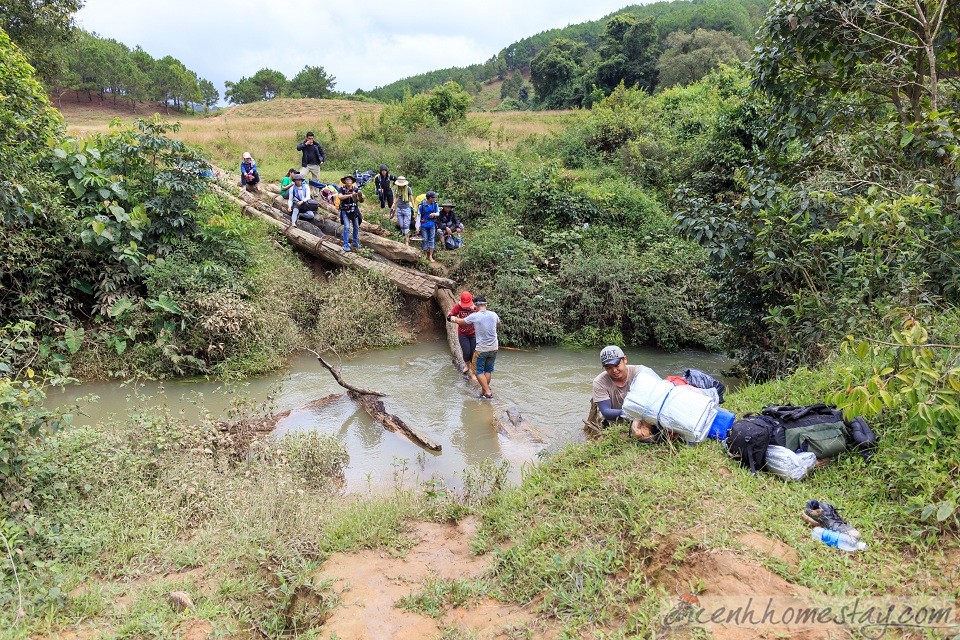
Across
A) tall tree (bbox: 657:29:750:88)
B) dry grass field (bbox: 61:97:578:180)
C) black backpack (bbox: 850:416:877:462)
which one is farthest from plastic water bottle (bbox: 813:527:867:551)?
tall tree (bbox: 657:29:750:88)

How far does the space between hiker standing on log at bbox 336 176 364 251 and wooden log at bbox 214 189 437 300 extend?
0.98 feet

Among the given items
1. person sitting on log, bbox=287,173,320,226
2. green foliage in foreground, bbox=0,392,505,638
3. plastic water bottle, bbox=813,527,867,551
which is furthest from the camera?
person sitting on log, bbox=287,173,320,226

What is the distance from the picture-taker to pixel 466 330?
362 inches

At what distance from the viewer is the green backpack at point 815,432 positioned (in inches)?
169

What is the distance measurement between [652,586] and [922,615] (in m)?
1.35

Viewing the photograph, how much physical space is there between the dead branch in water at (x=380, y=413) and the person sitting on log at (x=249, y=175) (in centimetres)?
840

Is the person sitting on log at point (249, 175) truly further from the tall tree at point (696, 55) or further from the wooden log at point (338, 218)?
the tall tree at point (696, 55)

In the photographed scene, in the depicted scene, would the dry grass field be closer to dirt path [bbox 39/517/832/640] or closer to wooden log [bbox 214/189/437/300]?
wooden log [bbox 214/189/437/300]

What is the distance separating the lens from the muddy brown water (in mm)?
6961

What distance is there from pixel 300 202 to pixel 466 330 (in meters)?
5.98

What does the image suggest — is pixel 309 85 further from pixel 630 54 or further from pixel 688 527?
pixel 688 527

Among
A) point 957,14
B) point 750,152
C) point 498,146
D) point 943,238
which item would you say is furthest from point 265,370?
point 498,146

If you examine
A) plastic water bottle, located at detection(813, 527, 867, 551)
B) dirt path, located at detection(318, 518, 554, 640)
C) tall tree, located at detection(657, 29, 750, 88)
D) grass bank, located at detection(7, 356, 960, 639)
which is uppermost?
tall tree, located at detection(657, 29, 750, 88)

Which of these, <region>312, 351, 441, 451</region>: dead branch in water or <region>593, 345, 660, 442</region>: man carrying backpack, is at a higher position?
<region>593, 345, 660, 442</region>: man carrying backpack
